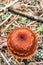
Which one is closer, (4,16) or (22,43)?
(22,43)

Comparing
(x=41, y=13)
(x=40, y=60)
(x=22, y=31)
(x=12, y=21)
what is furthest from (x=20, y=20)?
(x=22, y=31)

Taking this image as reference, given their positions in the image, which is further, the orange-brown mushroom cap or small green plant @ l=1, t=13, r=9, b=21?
small green plant @ l=1, t=13, r=9, b=21

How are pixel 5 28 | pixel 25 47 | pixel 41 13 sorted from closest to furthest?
pixel 25 47
pixel 5 28
pixel 41 13

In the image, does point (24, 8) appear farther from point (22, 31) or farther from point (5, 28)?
point (22, 31)

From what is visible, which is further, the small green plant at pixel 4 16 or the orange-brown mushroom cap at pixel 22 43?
the small green plant at pixel 4 16

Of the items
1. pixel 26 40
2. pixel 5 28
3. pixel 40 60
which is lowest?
pixel 40 60

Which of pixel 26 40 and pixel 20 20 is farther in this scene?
pixel 20 20

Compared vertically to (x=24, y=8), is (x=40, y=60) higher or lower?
lower

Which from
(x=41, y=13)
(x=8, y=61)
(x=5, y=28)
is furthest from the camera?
(x=41, y=13)
